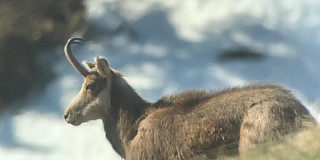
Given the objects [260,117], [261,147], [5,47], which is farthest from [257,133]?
[5,47]

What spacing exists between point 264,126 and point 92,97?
4.69 m

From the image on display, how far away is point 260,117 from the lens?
988 cm

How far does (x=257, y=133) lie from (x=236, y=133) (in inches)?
19.3

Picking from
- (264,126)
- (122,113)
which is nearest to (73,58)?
(122,113)

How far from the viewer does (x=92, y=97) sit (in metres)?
12.8

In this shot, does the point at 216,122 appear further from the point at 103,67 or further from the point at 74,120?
the point at 74,120

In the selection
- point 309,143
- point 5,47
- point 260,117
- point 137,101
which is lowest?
point 309,143

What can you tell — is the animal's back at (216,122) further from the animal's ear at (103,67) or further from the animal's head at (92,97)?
the animal's ear at (103,67)

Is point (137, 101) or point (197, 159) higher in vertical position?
point (137, 101)

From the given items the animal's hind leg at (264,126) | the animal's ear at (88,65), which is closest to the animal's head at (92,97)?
the animal's ear at (88,65)

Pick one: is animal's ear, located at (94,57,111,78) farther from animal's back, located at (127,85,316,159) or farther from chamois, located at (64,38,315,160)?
animal's back, located at (127,85,316,159)

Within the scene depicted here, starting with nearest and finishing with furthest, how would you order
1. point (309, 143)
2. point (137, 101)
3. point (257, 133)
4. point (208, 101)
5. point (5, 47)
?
point (309, 143) < point (257, 133) < point (208, 101) < point (137, 101) < point (5, 47)

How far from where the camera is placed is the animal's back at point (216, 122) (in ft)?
32.3

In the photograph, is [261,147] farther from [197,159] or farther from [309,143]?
[197,159]
